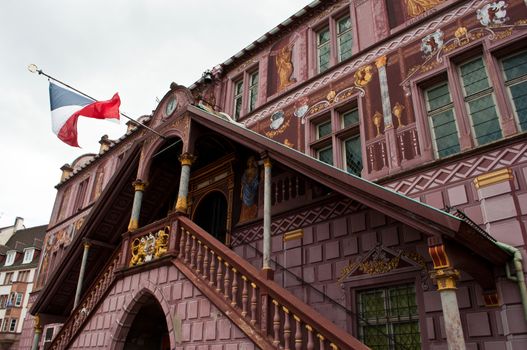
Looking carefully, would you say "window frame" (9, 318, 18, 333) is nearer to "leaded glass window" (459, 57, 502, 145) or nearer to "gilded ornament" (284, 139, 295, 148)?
"gilded ornament" (284, 139, 295, 148)

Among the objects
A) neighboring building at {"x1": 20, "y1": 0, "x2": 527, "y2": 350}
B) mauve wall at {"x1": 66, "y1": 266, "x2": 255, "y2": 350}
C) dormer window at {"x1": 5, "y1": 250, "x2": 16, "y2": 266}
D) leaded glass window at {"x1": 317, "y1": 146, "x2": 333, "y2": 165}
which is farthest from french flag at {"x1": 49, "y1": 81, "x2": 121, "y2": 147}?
dormer window at {"x1": 5, "y1": 250, "x2": 16, "y2": 266}

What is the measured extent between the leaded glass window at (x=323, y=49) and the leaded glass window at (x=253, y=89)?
256cm

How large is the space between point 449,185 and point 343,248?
240 cm

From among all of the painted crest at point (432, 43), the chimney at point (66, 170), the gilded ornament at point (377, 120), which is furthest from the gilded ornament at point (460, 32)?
the chimney at point (66, 170)

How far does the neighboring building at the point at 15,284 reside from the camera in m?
44.6

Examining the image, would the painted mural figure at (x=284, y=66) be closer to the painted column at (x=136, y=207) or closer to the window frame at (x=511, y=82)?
the painted column at (x=136, y=207)

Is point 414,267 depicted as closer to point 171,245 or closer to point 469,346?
point 469,346

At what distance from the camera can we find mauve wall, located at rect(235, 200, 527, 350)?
6.30 m

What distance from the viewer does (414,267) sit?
7.44m

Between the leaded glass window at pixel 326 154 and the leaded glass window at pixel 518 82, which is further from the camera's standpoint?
the leaded glass window at pixel 326 154

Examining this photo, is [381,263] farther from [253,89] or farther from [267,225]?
[253,89]

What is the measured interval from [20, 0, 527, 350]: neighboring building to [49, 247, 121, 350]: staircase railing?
56mm

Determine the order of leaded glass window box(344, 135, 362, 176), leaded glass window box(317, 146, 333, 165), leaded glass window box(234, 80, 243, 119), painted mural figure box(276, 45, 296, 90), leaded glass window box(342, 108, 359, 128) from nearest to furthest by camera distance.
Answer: leaded glass window box(344, 135, 362, 176)
leaded glass window box(342, 108, 359, 128)
leaded glass window box(317, 146, 333, 165)
painted mural figure box(276, 45, 296, 90)
leaded glass window box(234, 80, 243, 119)

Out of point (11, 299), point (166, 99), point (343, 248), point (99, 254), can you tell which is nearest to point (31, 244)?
point (11, 299)
